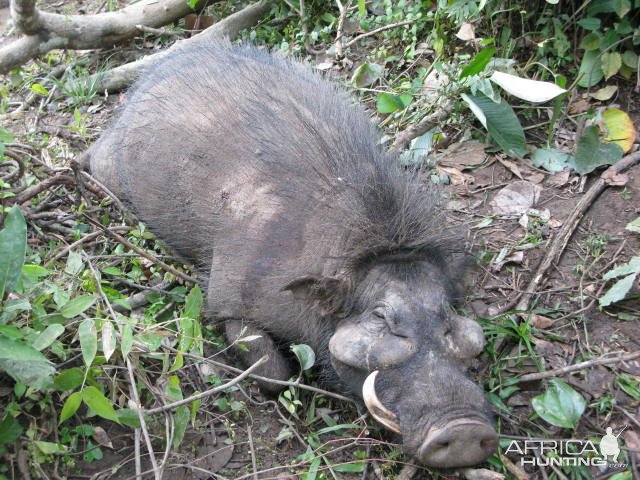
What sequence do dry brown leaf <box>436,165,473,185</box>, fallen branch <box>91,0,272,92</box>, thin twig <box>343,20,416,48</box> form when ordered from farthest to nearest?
1. fallen branch <box>91,0,272,92</box>
2. thin twig <box>343,20,416,48</box>
3. dry brown leaf <box>436,165,473,185</box>

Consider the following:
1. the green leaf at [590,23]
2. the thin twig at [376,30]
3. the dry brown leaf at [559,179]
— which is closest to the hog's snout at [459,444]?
the dry brown leaf at [559,179]

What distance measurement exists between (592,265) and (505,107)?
1.31 m

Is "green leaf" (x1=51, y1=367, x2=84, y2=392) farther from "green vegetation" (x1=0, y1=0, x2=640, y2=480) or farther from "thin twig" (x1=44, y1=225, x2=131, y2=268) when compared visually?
"thin twig" (x1=44, y1=225, x2=131, y2=268)

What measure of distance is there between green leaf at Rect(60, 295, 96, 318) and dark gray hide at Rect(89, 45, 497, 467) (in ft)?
2.96

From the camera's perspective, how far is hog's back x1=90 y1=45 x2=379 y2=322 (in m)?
3.47

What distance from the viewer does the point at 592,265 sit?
3750 millimetres

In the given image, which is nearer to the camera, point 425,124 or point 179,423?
point 179,423

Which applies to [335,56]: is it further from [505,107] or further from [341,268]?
[341,268]

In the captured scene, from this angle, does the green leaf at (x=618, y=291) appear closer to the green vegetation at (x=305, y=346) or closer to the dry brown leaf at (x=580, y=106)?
the green vegetation at (x=305, y=346)

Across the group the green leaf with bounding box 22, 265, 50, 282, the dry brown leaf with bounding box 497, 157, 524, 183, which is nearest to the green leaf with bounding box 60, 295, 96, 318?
the green leaf with bounding box 22, 265, 50, 282

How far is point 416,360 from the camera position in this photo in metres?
2.85

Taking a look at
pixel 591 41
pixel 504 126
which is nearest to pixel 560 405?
pixel 504 126

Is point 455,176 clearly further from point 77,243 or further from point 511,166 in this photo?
point 77,243

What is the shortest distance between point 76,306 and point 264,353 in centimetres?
108
